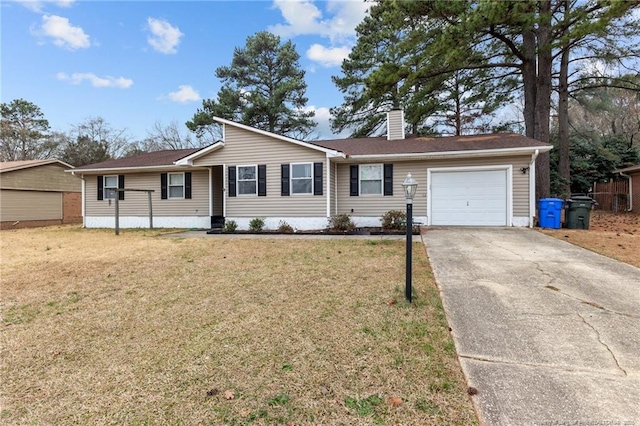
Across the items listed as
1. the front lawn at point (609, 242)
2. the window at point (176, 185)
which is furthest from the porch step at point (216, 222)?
the front lawn at point (609, 242)

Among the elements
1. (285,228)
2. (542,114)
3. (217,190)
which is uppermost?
(542,114)

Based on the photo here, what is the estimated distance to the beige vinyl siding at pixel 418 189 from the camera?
10320 millimetres

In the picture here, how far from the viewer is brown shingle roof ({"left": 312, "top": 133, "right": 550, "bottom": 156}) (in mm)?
10508

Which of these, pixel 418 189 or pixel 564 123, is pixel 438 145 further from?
pixel 564 123

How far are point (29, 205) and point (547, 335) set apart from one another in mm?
21914

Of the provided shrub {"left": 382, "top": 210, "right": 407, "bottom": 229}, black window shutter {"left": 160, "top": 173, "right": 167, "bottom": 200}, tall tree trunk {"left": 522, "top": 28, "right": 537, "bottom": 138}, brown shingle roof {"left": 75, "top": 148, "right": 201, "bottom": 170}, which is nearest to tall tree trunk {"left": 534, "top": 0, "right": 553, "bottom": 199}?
tall tree trunk {"left": 522, "top": 28, "right": 537, "bottom": 138}

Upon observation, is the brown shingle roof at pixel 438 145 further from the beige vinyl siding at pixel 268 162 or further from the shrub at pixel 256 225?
the shrub at pixel 256 225

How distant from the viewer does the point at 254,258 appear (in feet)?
21.9

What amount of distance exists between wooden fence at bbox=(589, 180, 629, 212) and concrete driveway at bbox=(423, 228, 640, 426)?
15.5m

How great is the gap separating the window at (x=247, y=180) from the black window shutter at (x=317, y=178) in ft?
7.30

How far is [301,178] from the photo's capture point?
11.3m

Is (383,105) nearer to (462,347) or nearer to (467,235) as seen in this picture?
(467,235)

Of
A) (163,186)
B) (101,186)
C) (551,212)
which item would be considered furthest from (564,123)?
(101,186)

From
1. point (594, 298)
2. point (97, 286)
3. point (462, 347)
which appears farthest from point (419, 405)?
point (97, 286)
